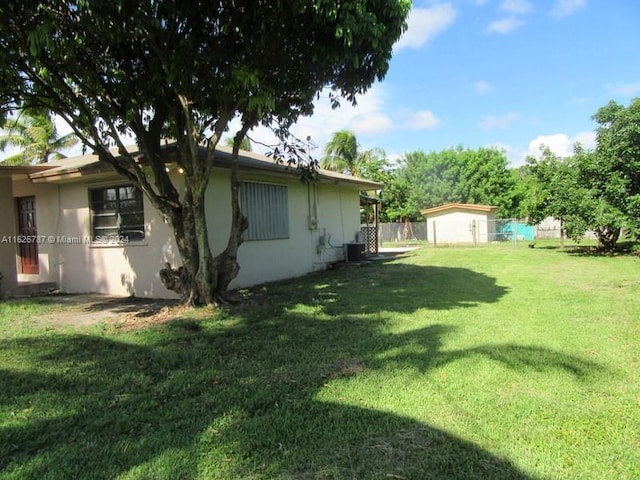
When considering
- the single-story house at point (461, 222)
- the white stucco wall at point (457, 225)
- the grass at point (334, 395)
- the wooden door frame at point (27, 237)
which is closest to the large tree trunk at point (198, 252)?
the grass at point (334, 395)

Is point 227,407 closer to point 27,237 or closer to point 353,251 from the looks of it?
point 27,237

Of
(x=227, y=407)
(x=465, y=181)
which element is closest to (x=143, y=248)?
(x=227, y=407)

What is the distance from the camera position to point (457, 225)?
1157 inches

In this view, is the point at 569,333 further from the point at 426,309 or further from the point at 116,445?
the point at 116,445

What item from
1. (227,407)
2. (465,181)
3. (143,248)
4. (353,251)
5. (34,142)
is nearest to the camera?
(227,407)

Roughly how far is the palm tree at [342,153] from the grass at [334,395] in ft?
88.6

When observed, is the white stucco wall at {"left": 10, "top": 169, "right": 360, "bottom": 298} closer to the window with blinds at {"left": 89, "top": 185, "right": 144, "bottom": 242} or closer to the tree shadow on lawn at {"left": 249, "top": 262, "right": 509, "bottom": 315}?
the window with blinds at {"left": 89, "top": 185, "right": 144, "bottom": 242}

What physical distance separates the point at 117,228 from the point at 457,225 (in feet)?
78.5

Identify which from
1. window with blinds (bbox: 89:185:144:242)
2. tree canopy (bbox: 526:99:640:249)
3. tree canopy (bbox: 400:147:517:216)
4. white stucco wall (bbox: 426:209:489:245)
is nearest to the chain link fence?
white stucco wall (bbox: 426:209:489:245)

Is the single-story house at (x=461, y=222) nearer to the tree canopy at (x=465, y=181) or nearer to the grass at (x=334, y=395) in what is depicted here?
the tree canopy at (x=465, y=181)

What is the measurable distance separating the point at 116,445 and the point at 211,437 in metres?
0.63

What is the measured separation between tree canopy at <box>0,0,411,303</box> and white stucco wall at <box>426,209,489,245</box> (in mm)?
22459

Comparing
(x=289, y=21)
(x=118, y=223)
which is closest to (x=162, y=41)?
(x=289, y=21)

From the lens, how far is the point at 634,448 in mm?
2756
